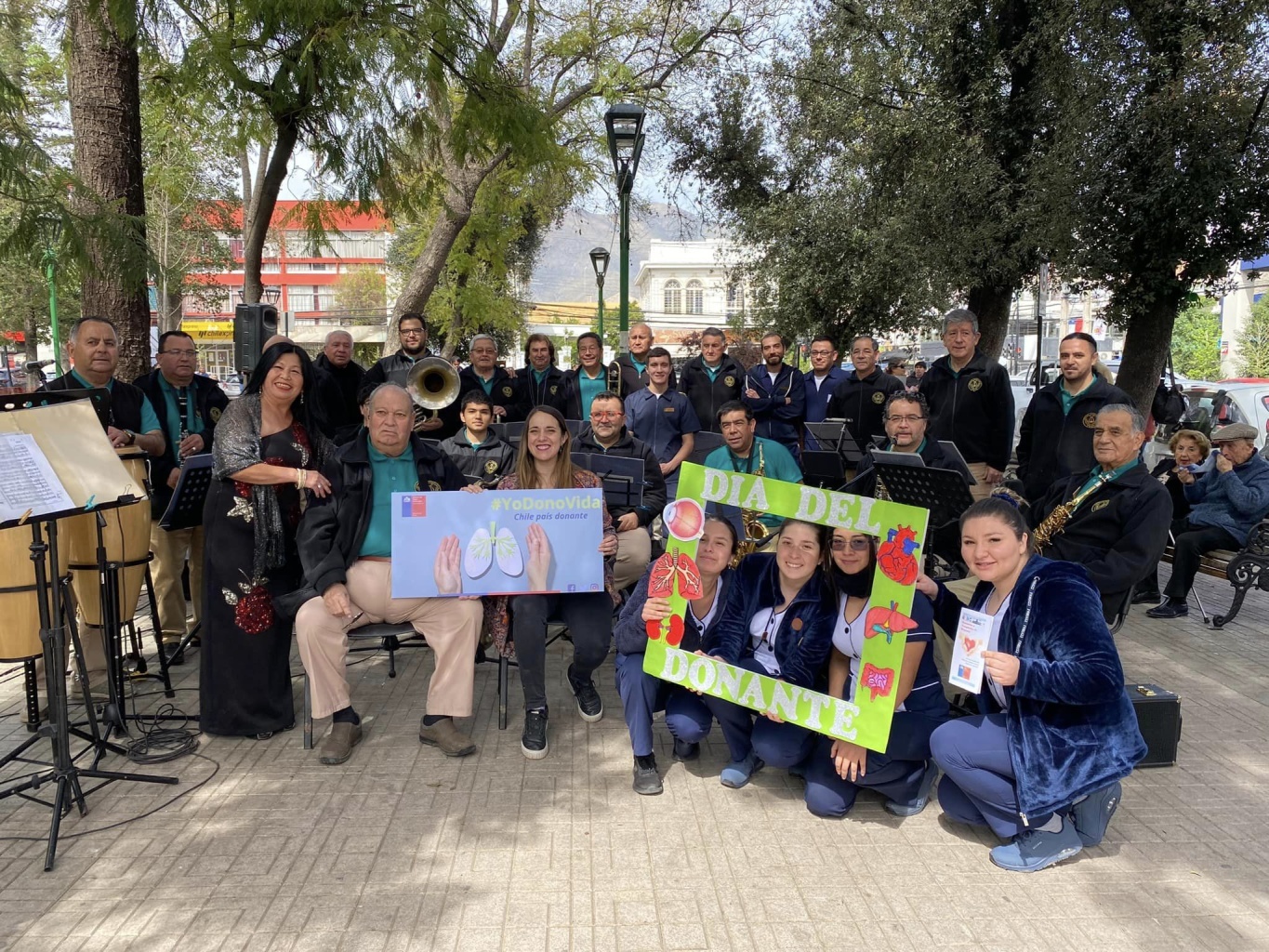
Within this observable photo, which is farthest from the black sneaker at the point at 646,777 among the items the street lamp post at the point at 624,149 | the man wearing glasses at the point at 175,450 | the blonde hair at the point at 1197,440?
the street lamp post at the point at 624,149

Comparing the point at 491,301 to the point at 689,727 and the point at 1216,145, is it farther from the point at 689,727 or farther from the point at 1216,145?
the point at 689,727

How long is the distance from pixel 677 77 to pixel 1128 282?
10.2m

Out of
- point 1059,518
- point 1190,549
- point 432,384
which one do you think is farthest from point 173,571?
point 1190,549

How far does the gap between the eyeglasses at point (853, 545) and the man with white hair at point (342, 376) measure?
16.2ft

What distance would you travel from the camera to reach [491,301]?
2236 centimetres

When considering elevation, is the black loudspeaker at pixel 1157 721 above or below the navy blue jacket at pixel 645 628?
below

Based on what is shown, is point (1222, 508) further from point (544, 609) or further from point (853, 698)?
point (544, 609)

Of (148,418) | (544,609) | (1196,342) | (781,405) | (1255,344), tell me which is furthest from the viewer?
(1196,342)

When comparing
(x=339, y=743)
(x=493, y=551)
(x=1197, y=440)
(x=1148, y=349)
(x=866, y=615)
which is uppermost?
(x=1148, y=349)

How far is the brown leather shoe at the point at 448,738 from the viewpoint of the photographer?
436 cm

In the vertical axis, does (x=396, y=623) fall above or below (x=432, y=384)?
below

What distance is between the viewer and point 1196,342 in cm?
4956

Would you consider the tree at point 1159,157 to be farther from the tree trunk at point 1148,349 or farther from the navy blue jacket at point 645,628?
the navy blue jacket at point 645,628

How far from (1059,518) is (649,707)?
2457 millimetres
